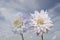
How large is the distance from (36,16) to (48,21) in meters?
0.17

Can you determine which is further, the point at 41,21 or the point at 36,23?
the point at 41,21

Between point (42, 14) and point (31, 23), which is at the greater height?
point (42, 14)

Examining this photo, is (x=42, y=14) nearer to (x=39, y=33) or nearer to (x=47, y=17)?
(x=47, y=17)

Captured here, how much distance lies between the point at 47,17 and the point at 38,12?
139mm

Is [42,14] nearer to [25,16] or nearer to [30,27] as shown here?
[25,16]

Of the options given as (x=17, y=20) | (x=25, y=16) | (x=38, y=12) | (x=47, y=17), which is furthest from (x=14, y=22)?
(x=47, y=17)

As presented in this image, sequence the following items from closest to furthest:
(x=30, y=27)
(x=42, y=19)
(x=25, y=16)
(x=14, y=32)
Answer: (x=30, y=27) → (x=25, y=16) → (x=14, y=32) → (x=42, y=19)

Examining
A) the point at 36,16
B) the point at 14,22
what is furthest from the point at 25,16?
the point at 14,22

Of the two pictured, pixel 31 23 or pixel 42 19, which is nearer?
pixel 31 23

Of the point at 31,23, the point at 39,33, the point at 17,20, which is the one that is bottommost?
the point at 39,33

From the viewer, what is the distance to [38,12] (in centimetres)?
143

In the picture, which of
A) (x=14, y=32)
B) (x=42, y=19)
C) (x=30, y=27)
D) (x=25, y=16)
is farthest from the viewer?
(x=42, y=19)

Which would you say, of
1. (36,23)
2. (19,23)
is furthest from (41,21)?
(19,23)

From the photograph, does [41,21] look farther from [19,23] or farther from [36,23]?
[19,23]
